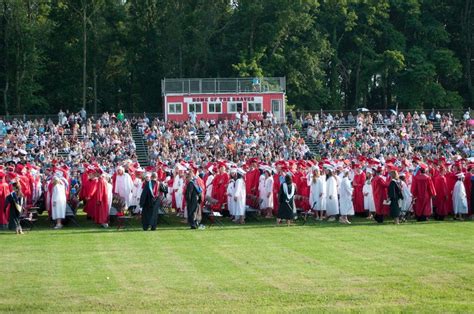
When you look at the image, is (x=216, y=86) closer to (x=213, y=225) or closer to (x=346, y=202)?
(x=346, y=202)

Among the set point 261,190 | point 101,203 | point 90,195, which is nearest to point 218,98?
point 261,190

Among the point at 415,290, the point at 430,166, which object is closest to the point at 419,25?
the point at 430,166

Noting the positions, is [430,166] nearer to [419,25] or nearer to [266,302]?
[266,302]

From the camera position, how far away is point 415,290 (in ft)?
52.3

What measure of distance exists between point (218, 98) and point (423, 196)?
3634 centimetres

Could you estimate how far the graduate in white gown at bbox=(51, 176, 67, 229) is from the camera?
1057 inches

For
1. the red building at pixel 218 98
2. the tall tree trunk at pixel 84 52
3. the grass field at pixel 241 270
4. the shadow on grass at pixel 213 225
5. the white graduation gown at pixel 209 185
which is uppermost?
the tall tree trunk at pixel 84 52

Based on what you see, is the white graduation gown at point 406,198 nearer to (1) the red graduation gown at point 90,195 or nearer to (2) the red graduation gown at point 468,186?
(2) the red graduation gown at point 468,186

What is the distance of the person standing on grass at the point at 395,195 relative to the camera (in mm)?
26203

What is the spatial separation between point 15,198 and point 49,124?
103ft

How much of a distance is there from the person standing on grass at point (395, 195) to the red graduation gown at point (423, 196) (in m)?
1.32

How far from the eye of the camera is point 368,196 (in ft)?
93.5

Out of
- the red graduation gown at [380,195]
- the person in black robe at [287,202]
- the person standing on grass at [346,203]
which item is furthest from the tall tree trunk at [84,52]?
the red graduation gown at [380,195]

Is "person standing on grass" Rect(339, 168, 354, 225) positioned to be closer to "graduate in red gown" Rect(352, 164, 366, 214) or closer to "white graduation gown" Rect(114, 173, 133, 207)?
"graduate in red gown" Rect(352, 164, 366, 214)
